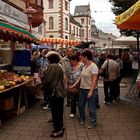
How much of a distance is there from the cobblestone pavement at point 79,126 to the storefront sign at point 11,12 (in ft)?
16.3

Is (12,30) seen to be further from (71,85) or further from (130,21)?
(130,21)

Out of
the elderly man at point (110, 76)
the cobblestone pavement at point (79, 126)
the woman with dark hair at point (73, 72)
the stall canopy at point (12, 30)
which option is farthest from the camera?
the elderly man at point (110, 76)

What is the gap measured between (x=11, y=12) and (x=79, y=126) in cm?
817

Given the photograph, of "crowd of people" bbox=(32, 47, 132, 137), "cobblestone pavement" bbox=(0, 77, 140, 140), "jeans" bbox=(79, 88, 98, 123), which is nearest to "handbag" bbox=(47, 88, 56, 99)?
"crowd of people" bbox=(32, 47, 132, 137)

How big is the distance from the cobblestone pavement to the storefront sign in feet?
16.3

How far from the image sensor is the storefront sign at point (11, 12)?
1307 cm

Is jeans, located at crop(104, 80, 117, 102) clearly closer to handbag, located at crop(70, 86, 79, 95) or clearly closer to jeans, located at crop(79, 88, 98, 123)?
handbag, located at crop(70, 86, 79, 95)

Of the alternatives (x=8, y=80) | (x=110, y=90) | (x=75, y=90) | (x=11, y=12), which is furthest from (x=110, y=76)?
(x=11, y=12)

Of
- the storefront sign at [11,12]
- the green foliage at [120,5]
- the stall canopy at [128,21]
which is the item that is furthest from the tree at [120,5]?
the stall canopy at [128,21]

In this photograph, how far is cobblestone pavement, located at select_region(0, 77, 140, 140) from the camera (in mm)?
6941

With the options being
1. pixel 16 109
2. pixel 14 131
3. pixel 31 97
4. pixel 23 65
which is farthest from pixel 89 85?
pixel 23 65

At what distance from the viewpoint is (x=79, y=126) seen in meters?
7.77

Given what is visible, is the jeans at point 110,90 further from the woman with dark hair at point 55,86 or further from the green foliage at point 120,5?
the green foliage at point 120,5

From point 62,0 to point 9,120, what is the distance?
53268 millimetres
